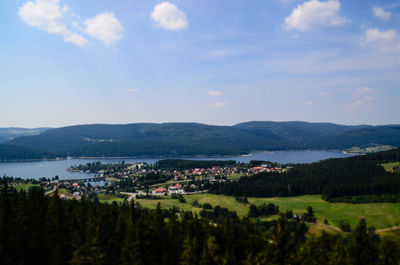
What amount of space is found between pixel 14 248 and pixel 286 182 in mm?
109892

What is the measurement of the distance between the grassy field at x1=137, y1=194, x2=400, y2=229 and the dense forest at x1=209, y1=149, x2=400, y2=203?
5.23 m

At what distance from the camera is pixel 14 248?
3350 centimetres

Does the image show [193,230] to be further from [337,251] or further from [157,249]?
[337,251]

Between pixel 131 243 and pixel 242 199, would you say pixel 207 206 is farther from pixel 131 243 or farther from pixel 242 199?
pixel 131 243

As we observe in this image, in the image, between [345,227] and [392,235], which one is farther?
[345,227]

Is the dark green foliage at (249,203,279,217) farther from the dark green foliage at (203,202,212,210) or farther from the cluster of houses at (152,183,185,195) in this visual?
the cluster of houses at (152,183,185,195)

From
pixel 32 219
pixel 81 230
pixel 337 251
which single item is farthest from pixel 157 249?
pixel 337 251

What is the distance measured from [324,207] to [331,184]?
91.4ft

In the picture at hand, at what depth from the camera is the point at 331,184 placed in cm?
11619

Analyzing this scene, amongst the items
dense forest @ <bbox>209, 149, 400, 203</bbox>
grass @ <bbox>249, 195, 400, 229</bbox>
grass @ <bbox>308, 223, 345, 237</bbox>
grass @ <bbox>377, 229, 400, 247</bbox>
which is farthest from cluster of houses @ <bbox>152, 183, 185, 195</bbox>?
grass @ <bbox>377, 229, 400, 247</bbox>

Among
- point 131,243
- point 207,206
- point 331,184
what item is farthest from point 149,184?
point 131,243

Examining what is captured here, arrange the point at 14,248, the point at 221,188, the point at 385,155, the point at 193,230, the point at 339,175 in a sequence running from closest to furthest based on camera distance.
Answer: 1. the point at 14,248
2. the point at 193,230
3. the point at 221,188
4. the point at 339,175
5. the point at 385,155

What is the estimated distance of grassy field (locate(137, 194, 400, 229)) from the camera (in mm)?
76375

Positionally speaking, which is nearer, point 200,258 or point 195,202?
point 200,258
